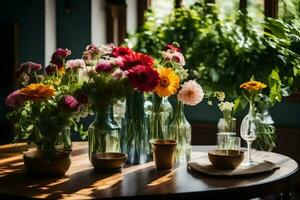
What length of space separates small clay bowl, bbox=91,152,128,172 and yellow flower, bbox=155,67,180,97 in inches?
12.1

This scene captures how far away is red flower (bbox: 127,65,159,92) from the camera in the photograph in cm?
203

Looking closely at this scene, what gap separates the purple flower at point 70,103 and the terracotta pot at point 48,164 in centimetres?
19

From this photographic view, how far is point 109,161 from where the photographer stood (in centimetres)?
210

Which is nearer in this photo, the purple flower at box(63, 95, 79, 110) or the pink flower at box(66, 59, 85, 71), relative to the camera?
the purple flower at box(63, 95, 79, 110)

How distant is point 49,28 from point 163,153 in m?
3.22

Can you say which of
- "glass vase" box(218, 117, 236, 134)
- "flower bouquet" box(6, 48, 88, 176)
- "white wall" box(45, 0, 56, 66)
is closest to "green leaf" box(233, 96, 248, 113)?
"glass vase" box(218, 117, 236, 134)

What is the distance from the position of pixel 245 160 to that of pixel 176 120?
13.9 inches

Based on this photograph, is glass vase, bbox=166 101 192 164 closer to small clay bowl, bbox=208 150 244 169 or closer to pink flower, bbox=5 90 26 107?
small clay bowl, bbox=208 150 244 169

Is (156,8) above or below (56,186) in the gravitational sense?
above

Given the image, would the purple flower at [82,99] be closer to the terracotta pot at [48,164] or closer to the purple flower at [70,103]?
the purple flower at [70,103]

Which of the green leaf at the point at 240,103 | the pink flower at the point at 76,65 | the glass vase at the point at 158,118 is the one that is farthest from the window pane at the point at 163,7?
the pink flower at the point at 76,65

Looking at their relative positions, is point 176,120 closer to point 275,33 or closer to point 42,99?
point 42,99

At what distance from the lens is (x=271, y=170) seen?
7.06ft

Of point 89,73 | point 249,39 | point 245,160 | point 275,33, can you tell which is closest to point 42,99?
point 89,73
